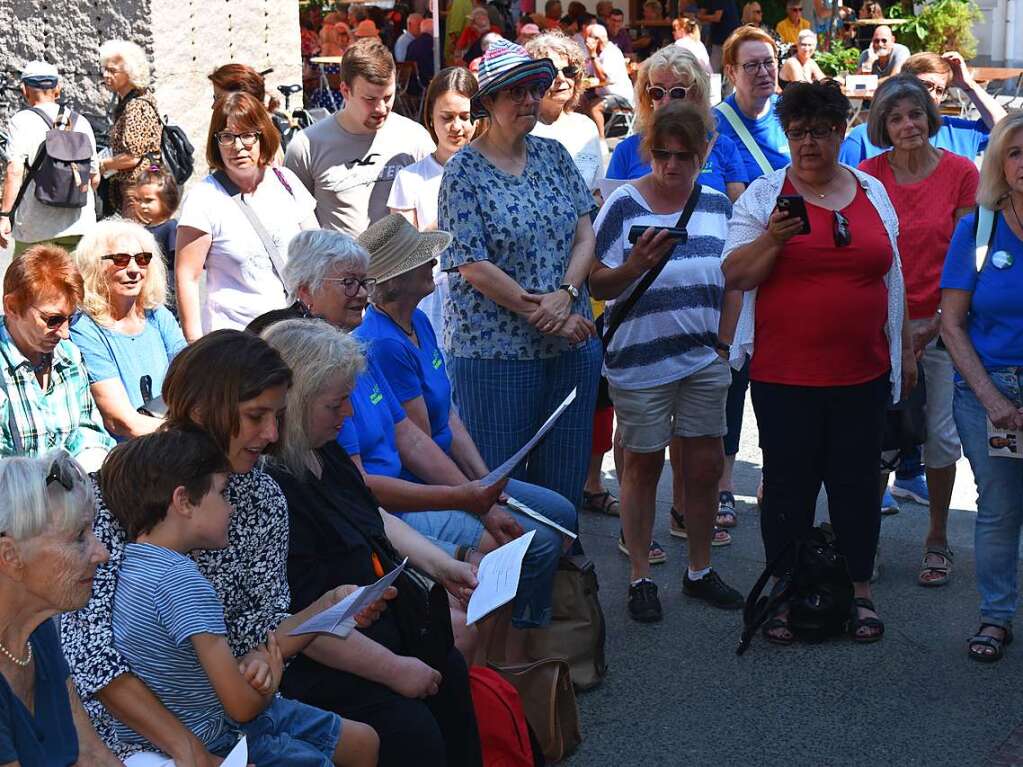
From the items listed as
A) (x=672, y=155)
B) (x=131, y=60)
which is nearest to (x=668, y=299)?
(x=672, y=155)

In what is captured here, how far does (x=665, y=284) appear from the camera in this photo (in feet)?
16.2

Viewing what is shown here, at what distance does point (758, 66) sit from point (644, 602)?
2541 mm

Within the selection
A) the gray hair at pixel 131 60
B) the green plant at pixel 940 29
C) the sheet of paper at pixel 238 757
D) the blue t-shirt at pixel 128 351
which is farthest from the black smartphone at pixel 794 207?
the green plant at pixel 940 29

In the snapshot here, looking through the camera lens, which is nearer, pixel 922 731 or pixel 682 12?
pixel 922 731

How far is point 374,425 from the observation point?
393 centimetres

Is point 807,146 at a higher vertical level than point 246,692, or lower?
higher

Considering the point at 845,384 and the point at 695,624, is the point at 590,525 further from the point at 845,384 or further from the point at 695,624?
Answer: the point at 845,384

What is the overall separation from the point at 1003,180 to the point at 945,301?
1.46ft

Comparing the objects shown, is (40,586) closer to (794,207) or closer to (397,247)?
(397,247)

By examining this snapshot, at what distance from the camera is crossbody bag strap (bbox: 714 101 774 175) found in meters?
5.89

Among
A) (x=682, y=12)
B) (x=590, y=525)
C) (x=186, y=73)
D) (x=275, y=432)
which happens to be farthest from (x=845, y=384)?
(x=682, y=12)

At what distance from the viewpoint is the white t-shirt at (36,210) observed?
7.43m

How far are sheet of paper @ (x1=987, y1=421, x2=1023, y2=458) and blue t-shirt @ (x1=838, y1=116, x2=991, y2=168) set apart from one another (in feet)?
5.52

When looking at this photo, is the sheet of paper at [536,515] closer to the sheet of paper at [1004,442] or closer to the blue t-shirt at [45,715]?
the sheet of paper at [1004,442]
